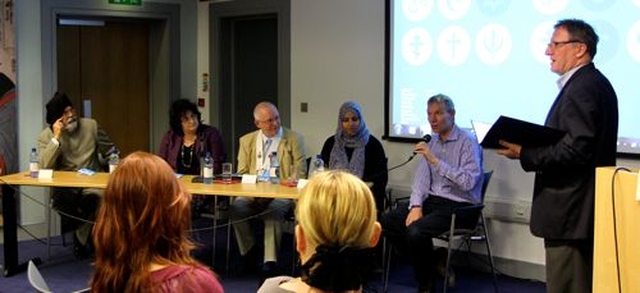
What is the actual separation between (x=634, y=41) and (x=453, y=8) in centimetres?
122

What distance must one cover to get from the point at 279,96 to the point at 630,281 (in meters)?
3.89

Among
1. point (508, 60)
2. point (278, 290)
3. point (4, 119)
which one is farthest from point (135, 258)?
point (4, 119)

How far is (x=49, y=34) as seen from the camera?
6.01 metres

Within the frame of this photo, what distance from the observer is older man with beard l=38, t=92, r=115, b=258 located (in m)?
5.24

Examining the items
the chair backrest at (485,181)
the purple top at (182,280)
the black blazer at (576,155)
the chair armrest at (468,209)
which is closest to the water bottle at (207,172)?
the chair armrest at (468,209)

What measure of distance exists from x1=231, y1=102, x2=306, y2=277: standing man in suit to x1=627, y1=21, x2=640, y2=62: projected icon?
Answer: 210 cm

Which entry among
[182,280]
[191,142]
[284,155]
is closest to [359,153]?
[284,155]

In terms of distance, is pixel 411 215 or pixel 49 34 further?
pixel 49 34

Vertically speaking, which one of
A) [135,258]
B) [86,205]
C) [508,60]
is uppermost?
[508,60]

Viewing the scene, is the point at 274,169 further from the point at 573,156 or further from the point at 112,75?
the point at 112,75

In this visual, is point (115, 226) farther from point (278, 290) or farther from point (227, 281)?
point (227, 281)

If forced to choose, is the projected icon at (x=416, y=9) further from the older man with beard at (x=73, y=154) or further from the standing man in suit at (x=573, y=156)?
the older man with beard at (x=73, y=154)

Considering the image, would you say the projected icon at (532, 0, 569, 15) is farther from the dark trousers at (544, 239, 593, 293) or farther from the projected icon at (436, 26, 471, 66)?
the dark trousers at (544, 239, 593, 293)

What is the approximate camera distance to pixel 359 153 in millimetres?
4988
